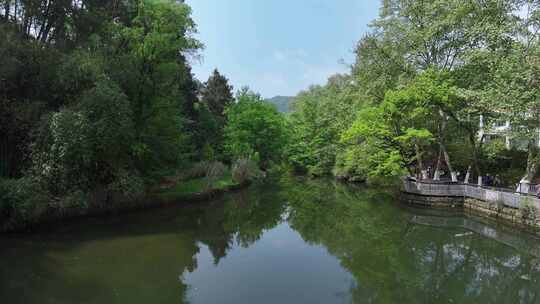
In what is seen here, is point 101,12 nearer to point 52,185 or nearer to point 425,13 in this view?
point 52,185

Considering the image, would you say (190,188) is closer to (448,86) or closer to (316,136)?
(448,86)

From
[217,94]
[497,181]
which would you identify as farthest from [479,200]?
[217,94]

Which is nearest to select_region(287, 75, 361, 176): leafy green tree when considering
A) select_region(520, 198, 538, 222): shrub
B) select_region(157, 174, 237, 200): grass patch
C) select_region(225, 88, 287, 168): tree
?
select_region(225, 88, 287, 168): tree

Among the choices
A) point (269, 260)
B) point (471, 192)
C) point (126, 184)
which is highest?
point (126, 184)

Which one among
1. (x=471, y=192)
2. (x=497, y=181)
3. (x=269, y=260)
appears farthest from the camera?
(x=497, y=181)

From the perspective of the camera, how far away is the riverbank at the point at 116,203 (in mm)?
13146

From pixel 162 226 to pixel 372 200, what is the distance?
592 inches

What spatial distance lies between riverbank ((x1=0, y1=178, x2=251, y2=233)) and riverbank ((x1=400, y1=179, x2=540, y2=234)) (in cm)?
1350

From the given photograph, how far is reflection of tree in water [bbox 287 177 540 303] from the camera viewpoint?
852 cm

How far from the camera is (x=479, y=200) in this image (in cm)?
1841

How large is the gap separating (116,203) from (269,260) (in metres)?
9.43

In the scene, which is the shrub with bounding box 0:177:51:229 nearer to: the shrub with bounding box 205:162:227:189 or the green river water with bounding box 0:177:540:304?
the green river water with bounding box 0:177:540:304

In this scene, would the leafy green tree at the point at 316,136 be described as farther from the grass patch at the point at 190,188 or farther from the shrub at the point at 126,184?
Answer: the shrub at the point at 126,184

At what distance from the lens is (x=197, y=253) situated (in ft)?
38.2
